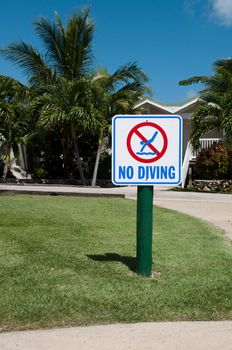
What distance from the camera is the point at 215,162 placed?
933 inches

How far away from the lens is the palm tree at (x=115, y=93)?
22984mm

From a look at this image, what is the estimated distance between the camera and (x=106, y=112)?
23.2 m

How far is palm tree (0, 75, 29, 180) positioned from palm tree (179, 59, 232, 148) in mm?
8330

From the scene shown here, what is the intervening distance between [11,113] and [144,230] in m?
19.4

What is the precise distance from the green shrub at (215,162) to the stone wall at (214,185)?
1.62 ft

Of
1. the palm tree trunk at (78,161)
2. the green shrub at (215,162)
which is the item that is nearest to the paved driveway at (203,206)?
the green shrub at (215,162)

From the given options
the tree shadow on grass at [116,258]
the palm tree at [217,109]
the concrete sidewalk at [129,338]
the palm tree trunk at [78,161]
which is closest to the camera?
the concrete sidewalk at [129,338]

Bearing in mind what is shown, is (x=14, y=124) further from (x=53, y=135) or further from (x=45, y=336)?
(x=45, y=336)

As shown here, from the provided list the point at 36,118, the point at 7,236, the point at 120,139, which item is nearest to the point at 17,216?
the point at 7,236

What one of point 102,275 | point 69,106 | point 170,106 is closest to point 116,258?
point 102,275

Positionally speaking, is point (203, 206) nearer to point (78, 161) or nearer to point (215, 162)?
point (215, 162)

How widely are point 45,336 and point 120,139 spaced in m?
2.49

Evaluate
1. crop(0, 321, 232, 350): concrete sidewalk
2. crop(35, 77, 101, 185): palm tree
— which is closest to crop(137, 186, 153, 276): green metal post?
crop(0, 321, 232, 350): concrete sidewalk

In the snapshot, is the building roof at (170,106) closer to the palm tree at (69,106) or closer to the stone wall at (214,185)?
the stone wall at (214,185)
